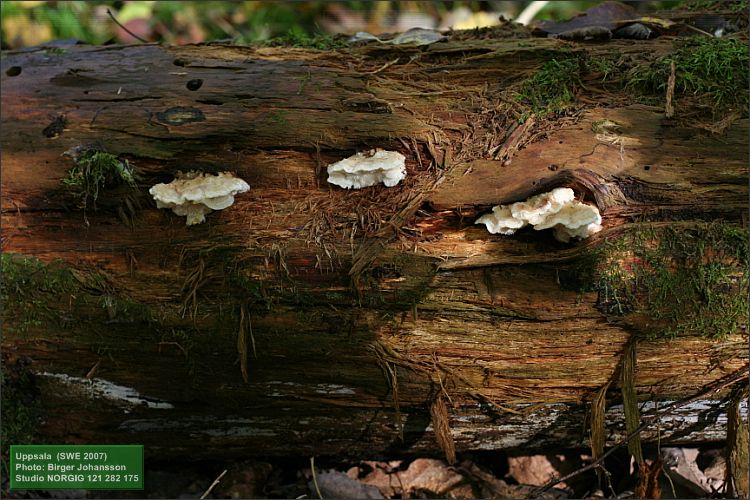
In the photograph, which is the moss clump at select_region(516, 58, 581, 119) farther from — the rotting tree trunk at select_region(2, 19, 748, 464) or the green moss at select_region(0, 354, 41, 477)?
the green moss at select_region(0, 354, 41, 477)

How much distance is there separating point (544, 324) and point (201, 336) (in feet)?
6.09

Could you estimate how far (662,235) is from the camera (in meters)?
2.76

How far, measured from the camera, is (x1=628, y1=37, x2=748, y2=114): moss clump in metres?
2.95

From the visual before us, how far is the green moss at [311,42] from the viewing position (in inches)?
138

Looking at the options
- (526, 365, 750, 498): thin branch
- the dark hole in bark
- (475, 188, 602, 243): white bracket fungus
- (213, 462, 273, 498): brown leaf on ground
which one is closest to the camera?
(475, 188, 602, 243): white bracket fungus

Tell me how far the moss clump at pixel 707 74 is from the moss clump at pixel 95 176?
2894 mm

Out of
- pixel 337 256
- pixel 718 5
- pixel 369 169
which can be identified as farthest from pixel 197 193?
pixel 718 5

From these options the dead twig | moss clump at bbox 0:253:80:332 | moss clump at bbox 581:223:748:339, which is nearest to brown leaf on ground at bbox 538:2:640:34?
the dead twig

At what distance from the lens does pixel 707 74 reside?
300cm

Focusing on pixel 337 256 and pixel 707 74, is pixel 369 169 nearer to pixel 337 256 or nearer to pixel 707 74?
pixel 337 256

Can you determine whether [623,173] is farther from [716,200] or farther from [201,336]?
[201,336]

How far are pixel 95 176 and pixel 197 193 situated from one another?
0.65m

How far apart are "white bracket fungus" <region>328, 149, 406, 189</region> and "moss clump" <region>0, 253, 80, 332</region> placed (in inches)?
61.4

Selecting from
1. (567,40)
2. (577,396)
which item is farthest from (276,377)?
(567,40)
